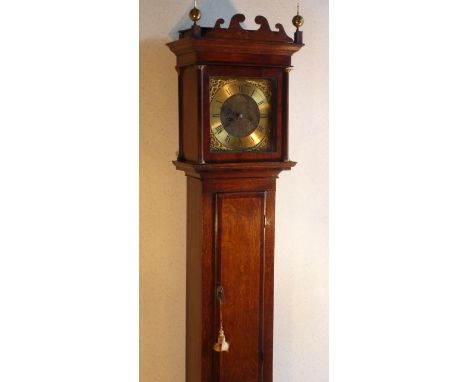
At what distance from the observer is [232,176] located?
202 cm

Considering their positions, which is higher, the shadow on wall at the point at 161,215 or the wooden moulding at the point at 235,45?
the wooden moulding at the point at 235,45

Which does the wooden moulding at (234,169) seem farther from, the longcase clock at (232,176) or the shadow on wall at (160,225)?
the shadow on wall at (160,225)

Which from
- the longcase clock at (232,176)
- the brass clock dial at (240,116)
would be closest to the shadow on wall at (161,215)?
the longcase clock at (232,176)

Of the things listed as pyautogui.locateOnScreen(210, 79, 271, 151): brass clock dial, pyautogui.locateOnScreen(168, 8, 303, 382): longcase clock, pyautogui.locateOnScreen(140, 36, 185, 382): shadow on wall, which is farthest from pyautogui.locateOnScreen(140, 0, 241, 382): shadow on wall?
pyautogui.locateOnScreen(210, 79, 271, 151): brass clock dial

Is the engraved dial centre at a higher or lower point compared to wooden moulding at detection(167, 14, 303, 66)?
lower

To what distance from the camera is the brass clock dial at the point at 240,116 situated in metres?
1.98

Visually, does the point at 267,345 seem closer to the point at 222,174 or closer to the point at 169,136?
the point at 222,174

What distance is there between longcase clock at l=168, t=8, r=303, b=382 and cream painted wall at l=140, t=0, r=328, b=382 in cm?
14

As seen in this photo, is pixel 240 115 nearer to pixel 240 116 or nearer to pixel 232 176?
pixel 240 116

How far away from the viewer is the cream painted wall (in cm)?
222

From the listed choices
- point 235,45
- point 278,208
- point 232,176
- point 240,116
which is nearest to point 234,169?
point 232,176

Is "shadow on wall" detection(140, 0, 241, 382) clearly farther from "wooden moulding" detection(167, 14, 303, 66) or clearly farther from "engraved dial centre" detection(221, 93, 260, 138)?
"engraved dial centre" detection(221, 93, 260, 138)

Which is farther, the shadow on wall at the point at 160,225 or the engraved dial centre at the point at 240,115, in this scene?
the shadow on wall at the point at 160,225
